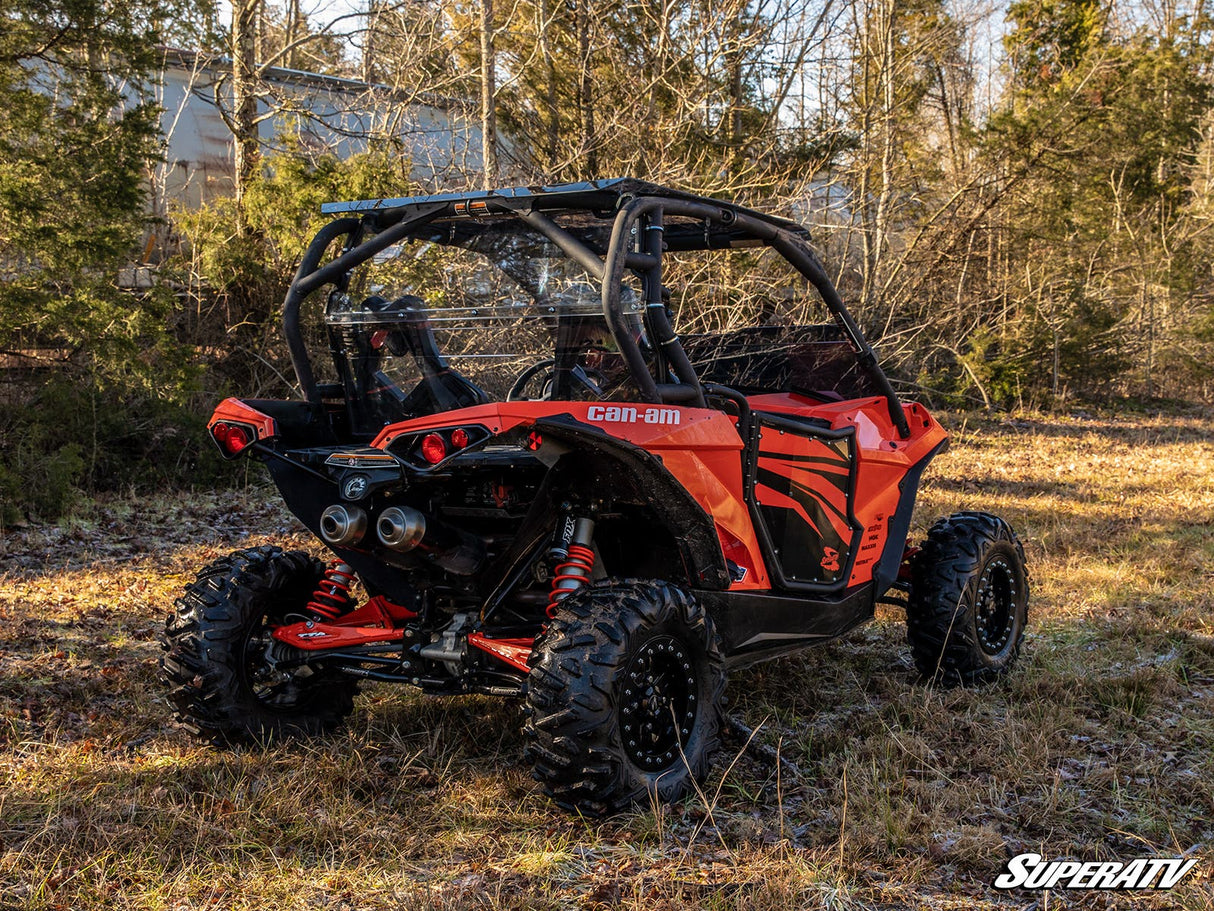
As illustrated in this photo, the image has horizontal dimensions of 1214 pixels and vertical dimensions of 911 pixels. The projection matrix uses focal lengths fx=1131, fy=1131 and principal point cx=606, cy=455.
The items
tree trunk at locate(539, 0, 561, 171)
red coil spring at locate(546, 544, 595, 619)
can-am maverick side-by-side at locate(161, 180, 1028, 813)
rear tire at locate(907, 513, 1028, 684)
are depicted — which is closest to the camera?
can-am maverick side-by-side at locate(161, 180, 1028, 813)

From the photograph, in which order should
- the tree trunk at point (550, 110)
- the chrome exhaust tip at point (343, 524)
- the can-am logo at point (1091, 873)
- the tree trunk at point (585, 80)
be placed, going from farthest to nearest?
the tree trunk at point (550, 110) < the tree trunk at point (585, 80) < the chrome exhaust tip at point (343, 524) < the can-am logo at point (1091, 873)

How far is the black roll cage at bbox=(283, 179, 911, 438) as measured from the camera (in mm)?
3900

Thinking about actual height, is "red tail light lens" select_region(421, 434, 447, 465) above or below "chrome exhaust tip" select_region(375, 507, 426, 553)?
above

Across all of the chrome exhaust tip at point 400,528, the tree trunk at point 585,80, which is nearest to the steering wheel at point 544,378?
the chrome exhaust tip at point 400,528

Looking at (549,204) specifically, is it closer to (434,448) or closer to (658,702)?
(434,448)

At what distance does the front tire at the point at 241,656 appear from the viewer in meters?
4.30

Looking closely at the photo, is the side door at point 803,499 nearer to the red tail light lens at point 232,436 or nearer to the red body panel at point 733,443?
the red body panel at point 733,443

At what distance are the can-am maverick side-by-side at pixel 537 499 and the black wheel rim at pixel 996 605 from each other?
0.90 meters

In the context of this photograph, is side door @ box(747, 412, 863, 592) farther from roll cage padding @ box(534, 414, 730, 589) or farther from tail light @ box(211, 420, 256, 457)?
Answer: tail light @ box(211, 420, 256, 457)

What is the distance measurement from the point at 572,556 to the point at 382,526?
701mm

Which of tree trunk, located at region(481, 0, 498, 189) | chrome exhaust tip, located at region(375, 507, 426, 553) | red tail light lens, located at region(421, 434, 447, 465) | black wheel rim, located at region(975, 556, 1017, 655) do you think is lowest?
black wheel rim, located at region(975, 556, 1017, 655)

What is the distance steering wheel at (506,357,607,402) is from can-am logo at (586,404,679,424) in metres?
0.51

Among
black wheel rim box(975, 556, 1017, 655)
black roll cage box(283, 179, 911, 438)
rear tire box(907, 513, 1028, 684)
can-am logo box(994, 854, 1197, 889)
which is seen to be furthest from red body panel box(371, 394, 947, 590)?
can-am logo box(994, 854, 1197, 889)

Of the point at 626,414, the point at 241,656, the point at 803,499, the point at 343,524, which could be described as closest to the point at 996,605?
the point at 803,499
